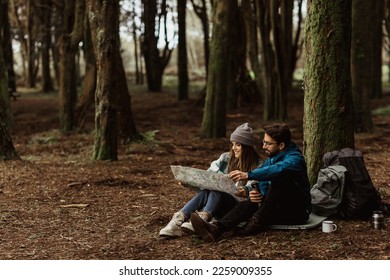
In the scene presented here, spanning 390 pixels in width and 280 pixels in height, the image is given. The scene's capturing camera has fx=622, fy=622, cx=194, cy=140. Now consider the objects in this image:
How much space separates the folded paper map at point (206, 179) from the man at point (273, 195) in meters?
0.21

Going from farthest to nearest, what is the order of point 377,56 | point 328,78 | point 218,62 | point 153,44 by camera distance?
point 153,44
point 377,56
point 218,62
point 328,78

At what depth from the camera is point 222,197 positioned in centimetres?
584

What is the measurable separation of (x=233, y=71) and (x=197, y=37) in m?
35.2

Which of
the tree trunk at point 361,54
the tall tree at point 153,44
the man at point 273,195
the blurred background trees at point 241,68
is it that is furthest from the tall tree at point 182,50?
the man at point 273,195

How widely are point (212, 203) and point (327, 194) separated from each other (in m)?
1.19

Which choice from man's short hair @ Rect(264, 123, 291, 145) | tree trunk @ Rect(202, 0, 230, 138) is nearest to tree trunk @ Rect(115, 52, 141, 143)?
tree trunk @ Rect(202, 0, 230, 138)

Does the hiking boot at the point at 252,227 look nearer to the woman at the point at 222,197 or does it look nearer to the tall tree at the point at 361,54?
the woman at the point at 222,197

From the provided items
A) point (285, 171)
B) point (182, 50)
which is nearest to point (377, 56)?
point (182, 50)

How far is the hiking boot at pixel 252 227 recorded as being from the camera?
563 centimetres

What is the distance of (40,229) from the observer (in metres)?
6.25

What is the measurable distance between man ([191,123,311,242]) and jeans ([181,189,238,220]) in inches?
5.9

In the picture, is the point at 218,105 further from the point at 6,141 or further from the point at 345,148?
the point at 345,148

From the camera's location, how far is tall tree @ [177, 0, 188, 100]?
68.3 ft

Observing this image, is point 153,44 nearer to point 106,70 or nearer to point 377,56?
point 377,56
